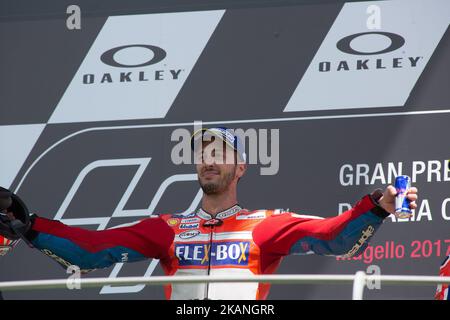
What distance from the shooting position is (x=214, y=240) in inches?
256

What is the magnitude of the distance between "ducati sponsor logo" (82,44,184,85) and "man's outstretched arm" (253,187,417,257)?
5.39 feet

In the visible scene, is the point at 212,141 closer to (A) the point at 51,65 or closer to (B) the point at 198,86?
(B) the point at 198,86

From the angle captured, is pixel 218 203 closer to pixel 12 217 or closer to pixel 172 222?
pixel 172 222

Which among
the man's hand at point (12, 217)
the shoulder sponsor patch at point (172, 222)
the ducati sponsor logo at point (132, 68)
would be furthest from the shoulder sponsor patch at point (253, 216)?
the ducati sponsor logo at point (132, 68)

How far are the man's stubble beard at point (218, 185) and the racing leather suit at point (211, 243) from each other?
0.10 metres

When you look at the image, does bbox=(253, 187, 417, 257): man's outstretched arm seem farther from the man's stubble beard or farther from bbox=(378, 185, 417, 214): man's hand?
the man's stubble beard

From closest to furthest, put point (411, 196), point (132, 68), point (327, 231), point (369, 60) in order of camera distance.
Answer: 1. point (411, 196)
2. point (327, 231)
3. point (369, 60)
4. point (132, 68)

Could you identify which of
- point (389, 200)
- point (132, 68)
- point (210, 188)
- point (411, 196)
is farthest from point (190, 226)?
point (132, 68)

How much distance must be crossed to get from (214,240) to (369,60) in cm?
163

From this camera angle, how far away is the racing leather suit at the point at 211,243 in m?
6.30

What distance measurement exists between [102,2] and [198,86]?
2.46 ft

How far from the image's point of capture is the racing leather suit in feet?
20.7

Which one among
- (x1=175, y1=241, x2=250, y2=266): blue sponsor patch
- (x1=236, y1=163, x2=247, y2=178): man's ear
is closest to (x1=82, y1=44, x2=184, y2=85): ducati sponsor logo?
(x1=236, y1=163, x2=247, y2=178): man's ear

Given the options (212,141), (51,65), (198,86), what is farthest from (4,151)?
(212,141)
